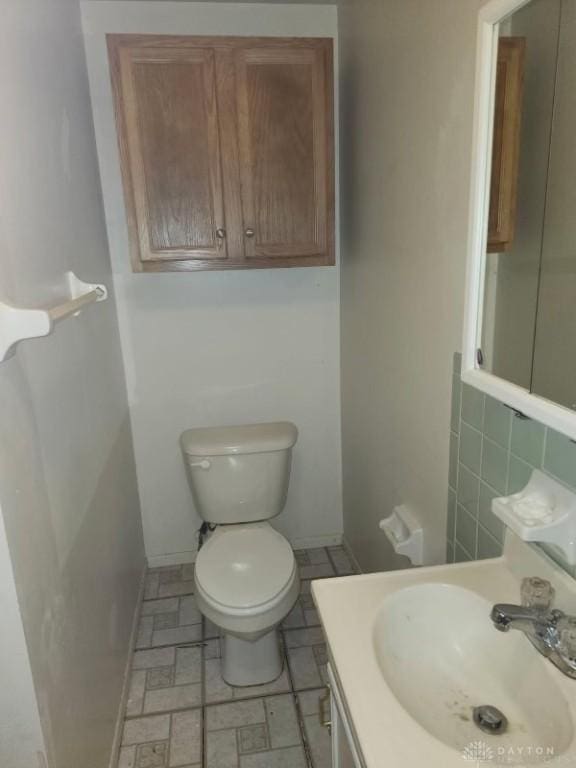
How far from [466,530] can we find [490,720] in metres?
0.47

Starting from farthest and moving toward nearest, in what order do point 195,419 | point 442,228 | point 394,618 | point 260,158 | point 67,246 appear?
point 195,419 → point 260,158 → point 67,246 → point 442,228 → point 394,618

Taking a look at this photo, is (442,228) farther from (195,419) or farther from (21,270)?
(195,419)

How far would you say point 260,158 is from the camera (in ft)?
6.14

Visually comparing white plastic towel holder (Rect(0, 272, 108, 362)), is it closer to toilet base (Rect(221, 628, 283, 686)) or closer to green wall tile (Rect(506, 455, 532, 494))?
green wall tile (Rect(506, 455, 532, 494))

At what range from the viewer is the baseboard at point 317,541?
8.57 feet

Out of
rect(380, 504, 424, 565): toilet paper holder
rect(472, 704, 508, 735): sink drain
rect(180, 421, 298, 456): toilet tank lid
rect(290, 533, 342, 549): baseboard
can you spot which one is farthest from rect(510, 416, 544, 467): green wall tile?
rect(290, 533, 342, 549): baseboard

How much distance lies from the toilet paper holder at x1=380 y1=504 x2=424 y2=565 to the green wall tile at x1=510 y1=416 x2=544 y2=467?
0.60m

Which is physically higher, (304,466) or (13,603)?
(13,603)

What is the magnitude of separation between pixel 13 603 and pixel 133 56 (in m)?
1.65

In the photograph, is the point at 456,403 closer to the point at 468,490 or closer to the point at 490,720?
the point at 468,490

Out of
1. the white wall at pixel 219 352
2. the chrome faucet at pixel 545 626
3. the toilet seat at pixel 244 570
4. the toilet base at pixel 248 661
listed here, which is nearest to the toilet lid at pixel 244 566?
the toilet seat at pixel 244 570

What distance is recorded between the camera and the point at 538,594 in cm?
93

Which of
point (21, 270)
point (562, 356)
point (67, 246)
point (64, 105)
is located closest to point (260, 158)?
point (64, 105)

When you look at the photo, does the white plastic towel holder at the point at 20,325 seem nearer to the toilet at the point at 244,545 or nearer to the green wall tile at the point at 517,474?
the green wall tile at the point at 517,474
